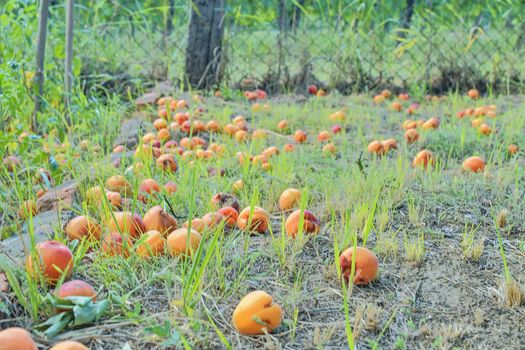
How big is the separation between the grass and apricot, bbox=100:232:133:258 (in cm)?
3

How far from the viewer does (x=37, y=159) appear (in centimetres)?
256

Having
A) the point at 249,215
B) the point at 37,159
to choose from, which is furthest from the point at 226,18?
the point at 249,215

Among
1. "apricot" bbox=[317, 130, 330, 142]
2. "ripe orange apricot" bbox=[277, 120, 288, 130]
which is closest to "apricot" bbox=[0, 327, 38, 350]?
"apricot" bbox=[317, 130, 330, 142]

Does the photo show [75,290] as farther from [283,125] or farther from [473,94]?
[473,94]

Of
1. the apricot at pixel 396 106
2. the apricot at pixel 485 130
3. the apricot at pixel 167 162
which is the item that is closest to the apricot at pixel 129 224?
the apricot at pixel 167 162

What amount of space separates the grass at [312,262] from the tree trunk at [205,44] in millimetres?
2483

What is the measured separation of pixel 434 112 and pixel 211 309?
11.9 ft

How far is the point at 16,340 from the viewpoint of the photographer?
1467 mm

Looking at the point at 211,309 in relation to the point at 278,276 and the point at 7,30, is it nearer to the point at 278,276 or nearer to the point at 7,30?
the point at 278,276

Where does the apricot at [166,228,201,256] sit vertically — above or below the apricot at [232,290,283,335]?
above

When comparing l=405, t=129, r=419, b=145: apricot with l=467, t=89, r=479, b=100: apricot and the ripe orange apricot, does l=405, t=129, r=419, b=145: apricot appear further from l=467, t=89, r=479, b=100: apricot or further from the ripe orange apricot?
l=467, t=89, r=479, b=100: apricot

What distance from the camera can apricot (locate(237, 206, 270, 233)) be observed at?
2.32 m

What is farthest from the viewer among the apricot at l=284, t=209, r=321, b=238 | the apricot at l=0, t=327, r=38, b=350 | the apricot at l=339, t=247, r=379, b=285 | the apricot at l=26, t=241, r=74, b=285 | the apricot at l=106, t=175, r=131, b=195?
the apricot at l=106, t=175, r=131, b=195

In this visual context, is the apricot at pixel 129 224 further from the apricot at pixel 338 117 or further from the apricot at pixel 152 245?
the apricot at pixel 338 117
